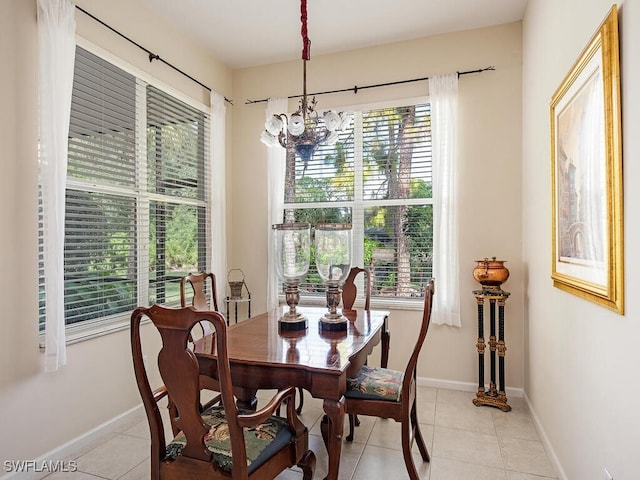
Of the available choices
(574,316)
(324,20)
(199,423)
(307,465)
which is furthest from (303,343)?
(324,20)

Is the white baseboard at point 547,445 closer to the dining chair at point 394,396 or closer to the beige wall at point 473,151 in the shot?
the beige wall at point 473,151

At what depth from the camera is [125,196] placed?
2.78 metres

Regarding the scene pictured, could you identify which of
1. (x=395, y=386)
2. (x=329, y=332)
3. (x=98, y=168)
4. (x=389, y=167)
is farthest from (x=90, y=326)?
(x=389, y=167)

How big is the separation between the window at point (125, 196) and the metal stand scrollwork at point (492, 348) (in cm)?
251

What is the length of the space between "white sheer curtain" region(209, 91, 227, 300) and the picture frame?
108 inches

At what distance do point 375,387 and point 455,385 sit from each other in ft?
5.48

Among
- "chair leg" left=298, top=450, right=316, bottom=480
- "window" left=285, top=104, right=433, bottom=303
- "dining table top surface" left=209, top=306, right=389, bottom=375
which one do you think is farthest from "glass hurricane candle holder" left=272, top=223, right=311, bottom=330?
"window" left=285, top=104, right=433, bottom=303

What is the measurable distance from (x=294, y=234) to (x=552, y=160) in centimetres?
156

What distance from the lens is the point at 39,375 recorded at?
218 centimetres

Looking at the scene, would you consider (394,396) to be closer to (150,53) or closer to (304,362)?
(304,362)

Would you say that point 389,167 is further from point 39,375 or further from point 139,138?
point 39,375

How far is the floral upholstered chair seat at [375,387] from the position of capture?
2.00 m

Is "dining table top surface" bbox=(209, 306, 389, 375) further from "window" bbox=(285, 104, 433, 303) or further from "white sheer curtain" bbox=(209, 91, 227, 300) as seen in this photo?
"white sheer curtain" bbox=(209, 91, 227, 300)

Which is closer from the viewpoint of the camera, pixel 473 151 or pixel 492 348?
pixel 492 348
